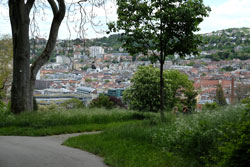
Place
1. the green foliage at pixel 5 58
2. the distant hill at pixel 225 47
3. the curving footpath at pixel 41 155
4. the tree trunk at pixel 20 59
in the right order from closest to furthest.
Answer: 1. the curving footpath at pixel 41 155
2. the tree trunk at pixel 20 59
3. the green foliage at pixel 5 58
4. the distant hill at pixel 225 47

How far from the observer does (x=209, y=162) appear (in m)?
6.00

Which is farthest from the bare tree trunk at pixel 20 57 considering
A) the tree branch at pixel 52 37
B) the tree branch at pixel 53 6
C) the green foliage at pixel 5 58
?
the green foliage at pixel 5 58

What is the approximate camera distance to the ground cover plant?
567cm

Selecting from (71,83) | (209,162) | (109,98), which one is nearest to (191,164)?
(209,162)

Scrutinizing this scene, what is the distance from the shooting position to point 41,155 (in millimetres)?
7844

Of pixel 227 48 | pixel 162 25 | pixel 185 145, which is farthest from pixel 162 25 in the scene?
pixel 227 48

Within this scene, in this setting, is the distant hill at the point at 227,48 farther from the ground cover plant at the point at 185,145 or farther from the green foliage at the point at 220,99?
the ground cover plant at the point at 185,145

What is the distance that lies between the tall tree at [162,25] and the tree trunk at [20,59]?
14.9 feet

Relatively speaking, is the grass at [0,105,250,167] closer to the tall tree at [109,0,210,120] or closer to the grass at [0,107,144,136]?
the grass at [0,107,144,136]

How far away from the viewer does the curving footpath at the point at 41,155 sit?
23.2 feet

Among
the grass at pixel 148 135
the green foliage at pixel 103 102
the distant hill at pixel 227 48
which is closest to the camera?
the grass at pixel 148 135

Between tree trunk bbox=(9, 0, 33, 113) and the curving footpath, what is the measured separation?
4.76 meters

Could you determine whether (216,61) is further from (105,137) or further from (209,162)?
(209,162)

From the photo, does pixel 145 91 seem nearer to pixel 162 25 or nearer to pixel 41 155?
pixel 162 25
